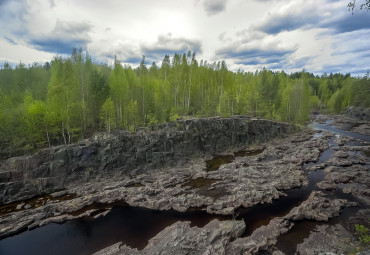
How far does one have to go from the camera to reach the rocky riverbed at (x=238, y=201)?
17578 millimetres

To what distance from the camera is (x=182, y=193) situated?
92.3ft

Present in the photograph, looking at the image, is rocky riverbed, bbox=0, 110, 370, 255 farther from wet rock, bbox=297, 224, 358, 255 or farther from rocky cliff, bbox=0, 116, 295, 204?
rocky cliff, bbox=0, 116, 295, 204

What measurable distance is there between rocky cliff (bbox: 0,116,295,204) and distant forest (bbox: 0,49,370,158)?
4.80m

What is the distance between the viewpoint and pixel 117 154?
36688 mm

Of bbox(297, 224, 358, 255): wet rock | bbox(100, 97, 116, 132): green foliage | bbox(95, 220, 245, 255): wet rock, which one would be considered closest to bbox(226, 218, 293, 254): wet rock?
bbox(95, 220, 245, 255): wet rock

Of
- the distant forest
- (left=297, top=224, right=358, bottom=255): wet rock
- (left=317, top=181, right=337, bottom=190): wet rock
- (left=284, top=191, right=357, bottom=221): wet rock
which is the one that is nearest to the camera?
(left=297, top=224, right=358, bottom=255): wet rock

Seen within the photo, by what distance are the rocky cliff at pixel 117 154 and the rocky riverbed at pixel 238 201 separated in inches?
59.4

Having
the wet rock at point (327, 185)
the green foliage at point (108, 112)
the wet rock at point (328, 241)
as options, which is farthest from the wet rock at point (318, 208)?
the green foliage at point (108, 112)

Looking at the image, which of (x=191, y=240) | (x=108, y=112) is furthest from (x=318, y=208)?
(x=108, y=112)

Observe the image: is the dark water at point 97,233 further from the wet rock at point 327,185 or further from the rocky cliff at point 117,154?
the wet rock at point 327,185

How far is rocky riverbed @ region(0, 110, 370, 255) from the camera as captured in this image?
Result: 57.7 feet

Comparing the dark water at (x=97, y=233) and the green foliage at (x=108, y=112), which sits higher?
the green foliage at (x=108, y=112)

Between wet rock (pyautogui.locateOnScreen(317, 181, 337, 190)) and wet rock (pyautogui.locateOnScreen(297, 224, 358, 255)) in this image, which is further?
wet rock (pyautogui.locateOnScreen(317, 181, 337, 190))

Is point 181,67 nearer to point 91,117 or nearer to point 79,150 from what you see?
point 91,117
